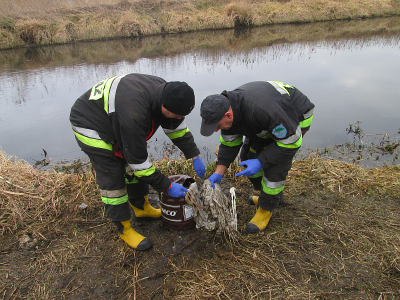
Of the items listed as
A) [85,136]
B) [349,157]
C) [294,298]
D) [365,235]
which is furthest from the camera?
[349,157]

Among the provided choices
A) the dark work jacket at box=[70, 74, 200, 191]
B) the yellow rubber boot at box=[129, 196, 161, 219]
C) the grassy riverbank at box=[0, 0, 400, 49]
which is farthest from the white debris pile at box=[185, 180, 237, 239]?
the grassy riverbank at box=[0, 0, 400, 49]

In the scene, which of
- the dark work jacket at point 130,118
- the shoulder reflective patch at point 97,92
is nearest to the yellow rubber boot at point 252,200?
the dark work jacket at point 130,118

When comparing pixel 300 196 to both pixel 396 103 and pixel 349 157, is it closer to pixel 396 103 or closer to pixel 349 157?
pixel 349 157

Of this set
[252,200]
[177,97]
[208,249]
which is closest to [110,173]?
[177,97]

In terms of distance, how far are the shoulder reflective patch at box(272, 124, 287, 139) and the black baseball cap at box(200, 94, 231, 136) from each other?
482 mm

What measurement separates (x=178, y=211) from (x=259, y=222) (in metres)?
0.96

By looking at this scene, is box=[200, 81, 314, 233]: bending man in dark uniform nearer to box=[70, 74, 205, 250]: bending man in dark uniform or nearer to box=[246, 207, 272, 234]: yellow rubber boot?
box=[246, 207, 272, 234]: yellow rubber boot

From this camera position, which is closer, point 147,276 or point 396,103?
point 147,276

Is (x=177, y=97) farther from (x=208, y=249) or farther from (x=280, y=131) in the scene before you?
(x=208, y=249)

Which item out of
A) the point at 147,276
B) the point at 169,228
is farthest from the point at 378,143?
the point at 147,276

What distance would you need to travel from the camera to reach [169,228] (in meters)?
2.88

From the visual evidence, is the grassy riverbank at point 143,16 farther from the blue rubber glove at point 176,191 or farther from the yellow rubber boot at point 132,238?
the blue rubber glove at point 176,191

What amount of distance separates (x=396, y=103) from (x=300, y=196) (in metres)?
4.74

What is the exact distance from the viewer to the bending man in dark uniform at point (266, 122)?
2.18 m
